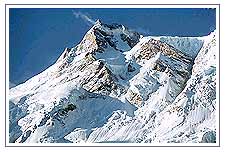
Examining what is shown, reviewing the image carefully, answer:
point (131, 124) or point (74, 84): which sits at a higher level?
point (74, 84)

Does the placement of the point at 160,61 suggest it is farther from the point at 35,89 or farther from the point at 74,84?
the point at 35,89

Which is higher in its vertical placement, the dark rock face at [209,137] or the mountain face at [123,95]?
the mountain face at [123,95]

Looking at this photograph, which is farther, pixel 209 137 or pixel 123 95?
pixel 123 95

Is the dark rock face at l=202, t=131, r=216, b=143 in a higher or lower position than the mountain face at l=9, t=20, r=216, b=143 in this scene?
lower

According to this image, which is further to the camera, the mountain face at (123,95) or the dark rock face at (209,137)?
the mountain face at (123,95)

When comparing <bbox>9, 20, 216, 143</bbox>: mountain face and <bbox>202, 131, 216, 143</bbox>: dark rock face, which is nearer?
<bbox>202, 131, 216, 143</bbox>: dark rock face

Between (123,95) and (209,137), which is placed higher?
(123,95)
